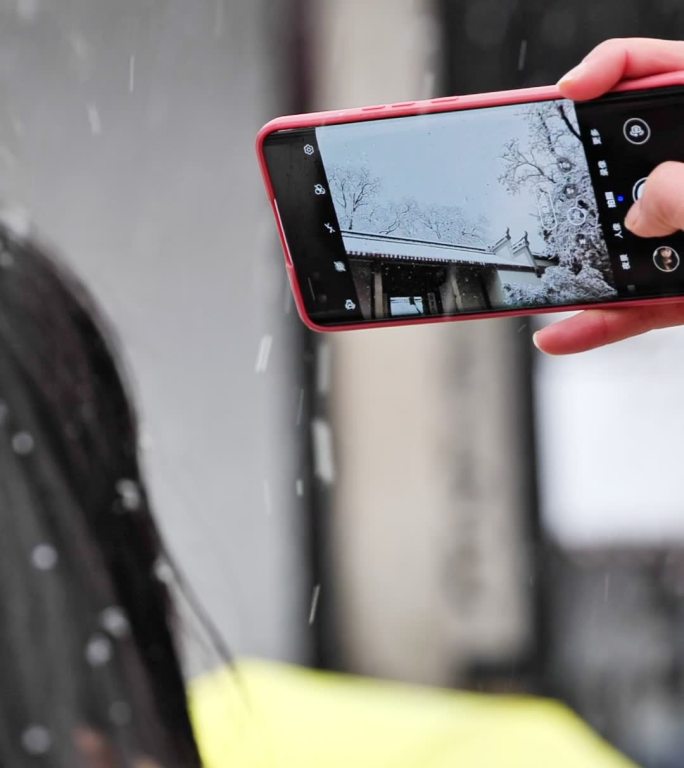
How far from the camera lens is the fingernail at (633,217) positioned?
39 cm

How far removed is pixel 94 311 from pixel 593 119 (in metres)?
0.23

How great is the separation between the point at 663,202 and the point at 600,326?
0.07m

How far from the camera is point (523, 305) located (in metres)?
0.42

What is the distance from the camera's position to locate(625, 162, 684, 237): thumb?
36 cm

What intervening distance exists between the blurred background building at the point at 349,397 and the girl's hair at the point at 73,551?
678 millimetres

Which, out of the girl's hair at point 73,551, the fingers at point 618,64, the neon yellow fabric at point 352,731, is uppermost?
the fingers at point 618,64

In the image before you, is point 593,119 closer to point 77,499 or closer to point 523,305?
point 523,305

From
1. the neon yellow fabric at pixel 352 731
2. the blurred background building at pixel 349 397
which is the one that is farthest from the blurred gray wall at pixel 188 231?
the neon yellow fabric at pixel 352 731

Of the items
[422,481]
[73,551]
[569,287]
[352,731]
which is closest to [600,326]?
[569,287]

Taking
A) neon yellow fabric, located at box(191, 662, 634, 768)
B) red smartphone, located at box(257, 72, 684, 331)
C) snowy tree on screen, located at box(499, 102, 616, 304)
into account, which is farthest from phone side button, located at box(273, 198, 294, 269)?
neon yellow fabric, located at box(191, 662, 634, 768)

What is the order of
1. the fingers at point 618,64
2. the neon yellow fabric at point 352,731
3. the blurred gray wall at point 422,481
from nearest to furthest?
the fingers at point 618,64, the neon yellow fabric at point 352,731, the blurred gray wall at point 422,481

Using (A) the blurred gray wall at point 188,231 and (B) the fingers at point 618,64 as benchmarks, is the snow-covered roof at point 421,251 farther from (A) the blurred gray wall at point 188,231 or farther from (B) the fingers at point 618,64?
(A) the blurred gray wall at point 188,231

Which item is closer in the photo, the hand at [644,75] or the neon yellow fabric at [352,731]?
the hand at [644,75]

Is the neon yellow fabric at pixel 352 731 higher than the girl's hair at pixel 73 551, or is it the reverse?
the girl's hair at pixel 73 551
